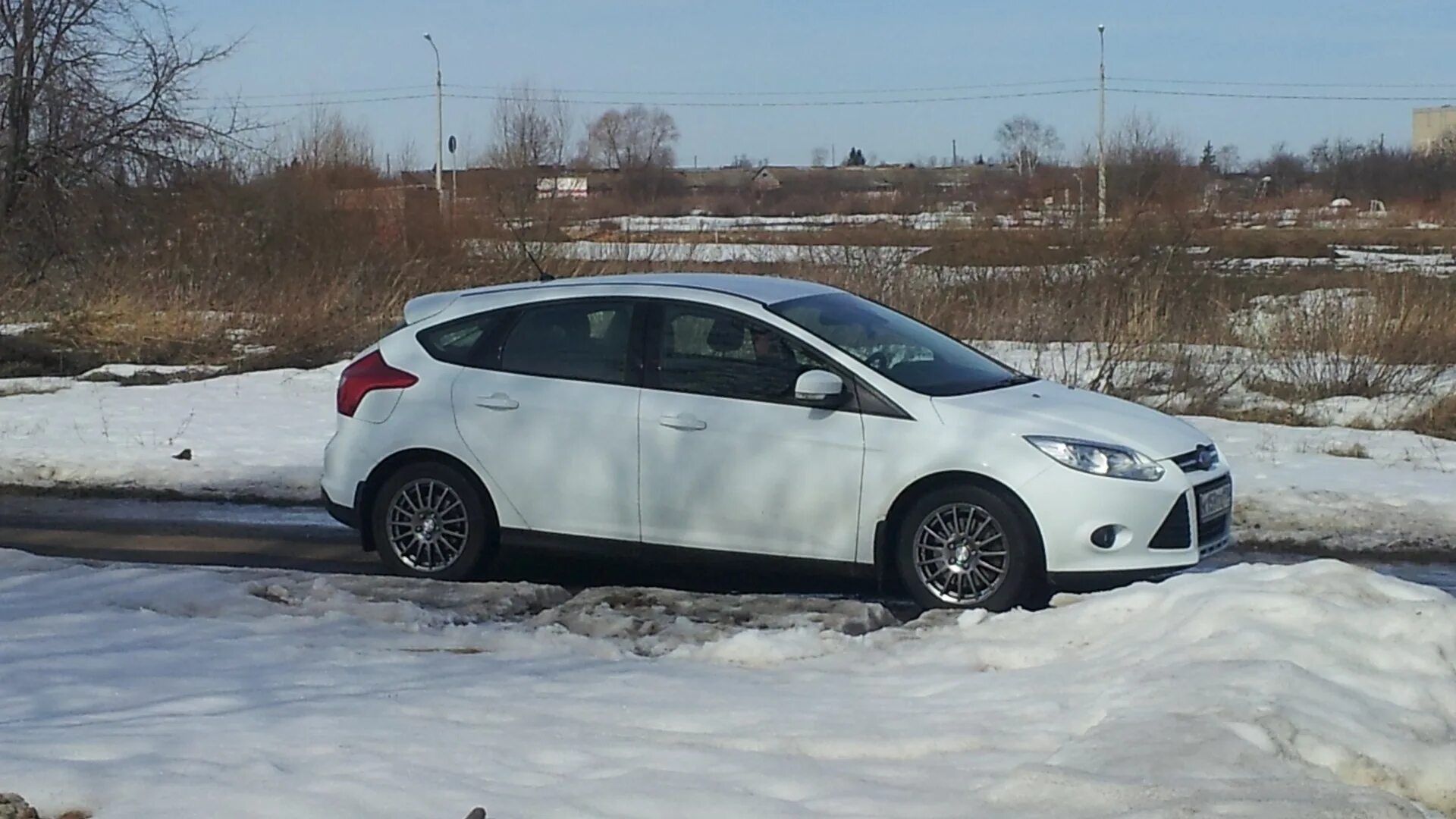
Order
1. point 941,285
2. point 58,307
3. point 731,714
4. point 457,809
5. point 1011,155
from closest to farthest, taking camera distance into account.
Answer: point 457,809 → point 731,714 → point 941,285 → point 58,307 → point 1011,155

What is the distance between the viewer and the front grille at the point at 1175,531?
7578 mm

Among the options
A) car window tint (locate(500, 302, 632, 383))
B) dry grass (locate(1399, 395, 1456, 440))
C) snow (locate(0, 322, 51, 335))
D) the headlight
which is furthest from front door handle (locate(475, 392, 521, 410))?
snow (locate(0, 322, 51, 335))

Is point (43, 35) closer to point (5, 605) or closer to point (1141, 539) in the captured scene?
point (5, 605)

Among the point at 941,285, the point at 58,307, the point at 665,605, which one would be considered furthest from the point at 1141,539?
the point at 58,307

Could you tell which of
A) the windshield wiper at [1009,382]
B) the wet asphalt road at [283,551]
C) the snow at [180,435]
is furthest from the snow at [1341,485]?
the snow at [180,435]

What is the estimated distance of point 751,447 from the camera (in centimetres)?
788

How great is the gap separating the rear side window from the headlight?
2972mm

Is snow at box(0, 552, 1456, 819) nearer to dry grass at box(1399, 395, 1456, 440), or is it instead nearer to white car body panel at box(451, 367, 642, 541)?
white car body panel at box(451, 367, 642, 541)

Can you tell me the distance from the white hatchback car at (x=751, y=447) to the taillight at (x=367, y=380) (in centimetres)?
1

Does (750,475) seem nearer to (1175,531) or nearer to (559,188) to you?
(1175,531)

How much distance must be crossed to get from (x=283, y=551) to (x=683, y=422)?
3.15 metres

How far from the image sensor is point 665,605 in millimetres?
7652

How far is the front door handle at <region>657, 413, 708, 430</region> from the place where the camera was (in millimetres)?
7996

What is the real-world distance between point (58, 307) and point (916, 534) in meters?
19.6
